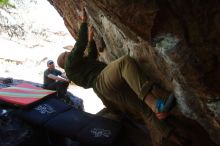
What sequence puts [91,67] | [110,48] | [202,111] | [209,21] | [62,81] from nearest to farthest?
1. [209,21]
2. [202,111]
3. [91,67]
4. [110,48]
5. [62,81]

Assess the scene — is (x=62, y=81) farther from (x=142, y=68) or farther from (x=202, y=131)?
(x=202, y=131)

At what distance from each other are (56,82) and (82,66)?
2763 millimetres

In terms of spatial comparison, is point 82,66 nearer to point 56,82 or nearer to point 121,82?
point 121,82

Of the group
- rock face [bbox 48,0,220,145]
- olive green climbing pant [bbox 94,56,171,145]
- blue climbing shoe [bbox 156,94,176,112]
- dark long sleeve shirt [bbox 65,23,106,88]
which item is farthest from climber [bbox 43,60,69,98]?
rock face [bbox 48,0,220,145]

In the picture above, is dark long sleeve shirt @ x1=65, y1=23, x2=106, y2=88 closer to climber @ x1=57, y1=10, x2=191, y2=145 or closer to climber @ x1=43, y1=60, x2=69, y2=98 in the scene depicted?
climber @ x1=57, y1=10, x2=191, y2=145

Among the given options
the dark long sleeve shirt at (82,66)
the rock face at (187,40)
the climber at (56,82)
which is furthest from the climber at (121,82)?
the climber at (56,82)

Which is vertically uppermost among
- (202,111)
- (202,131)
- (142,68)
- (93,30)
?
(93,30)

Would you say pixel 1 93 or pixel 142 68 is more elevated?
pixel 142 68

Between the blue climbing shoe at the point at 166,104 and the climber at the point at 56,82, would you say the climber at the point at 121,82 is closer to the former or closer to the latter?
the blue climbing shoe at the point at 166,104

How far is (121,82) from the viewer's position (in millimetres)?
5344

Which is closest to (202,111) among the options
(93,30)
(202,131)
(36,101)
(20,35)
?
(202,131)

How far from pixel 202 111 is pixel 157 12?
1.39m

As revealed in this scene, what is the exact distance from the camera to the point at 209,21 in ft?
11.6

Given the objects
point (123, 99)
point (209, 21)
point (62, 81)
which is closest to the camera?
point (209, 21)
